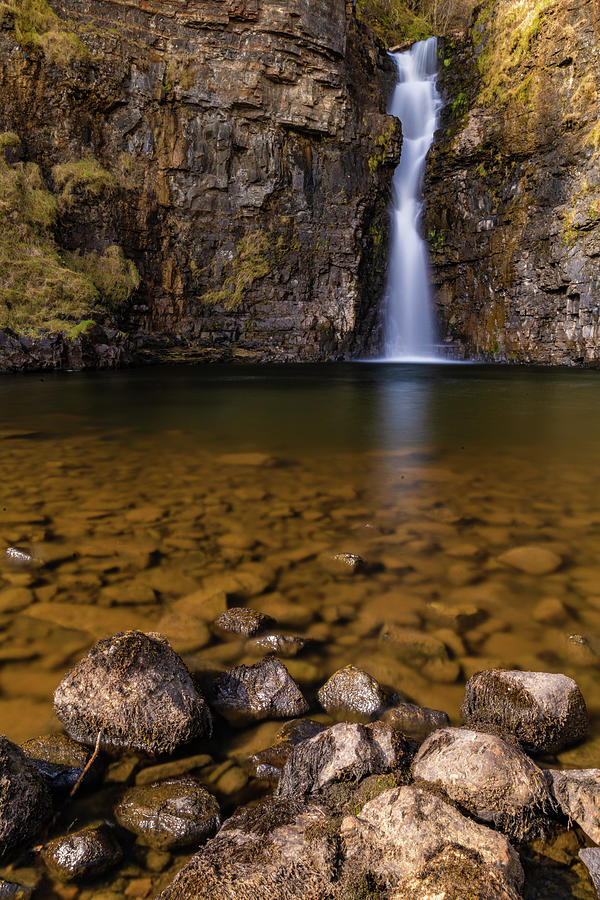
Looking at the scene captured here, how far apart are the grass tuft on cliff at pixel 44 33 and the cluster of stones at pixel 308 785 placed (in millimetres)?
25663

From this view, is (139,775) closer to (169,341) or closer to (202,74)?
(169,341)

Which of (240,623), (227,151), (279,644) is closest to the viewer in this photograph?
(279,644)

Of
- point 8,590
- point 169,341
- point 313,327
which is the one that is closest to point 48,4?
point 169,341

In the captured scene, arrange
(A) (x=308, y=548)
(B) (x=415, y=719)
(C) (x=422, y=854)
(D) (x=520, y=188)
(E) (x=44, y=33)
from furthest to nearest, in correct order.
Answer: (D) (x=520, y=188)
(E) (x=44, y=33)
(A) (x=308, y=548)
(B) (x=415, y=719)
(C) (x=422, y=854)

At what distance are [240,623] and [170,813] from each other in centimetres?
105

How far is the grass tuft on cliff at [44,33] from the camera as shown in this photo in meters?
19.6

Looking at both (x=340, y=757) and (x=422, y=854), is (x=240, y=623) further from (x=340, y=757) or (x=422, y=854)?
(x=422, y=854)

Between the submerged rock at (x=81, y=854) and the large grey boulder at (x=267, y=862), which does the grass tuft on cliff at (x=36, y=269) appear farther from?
the large grey boulder at (x=267, y=862)

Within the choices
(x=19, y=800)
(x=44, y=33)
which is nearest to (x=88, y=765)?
(x=19, y=800)

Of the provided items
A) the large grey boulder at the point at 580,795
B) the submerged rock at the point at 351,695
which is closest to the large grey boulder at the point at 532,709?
the large grey boulder at the point at 580,795

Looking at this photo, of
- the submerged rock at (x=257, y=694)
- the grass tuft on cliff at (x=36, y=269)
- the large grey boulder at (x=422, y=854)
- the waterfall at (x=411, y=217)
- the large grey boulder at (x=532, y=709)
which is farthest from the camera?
the waterfall at (x=411, y=217)

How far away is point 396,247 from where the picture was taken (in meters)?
26.2

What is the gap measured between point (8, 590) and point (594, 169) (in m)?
24.2

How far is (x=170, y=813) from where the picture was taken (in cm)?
142
